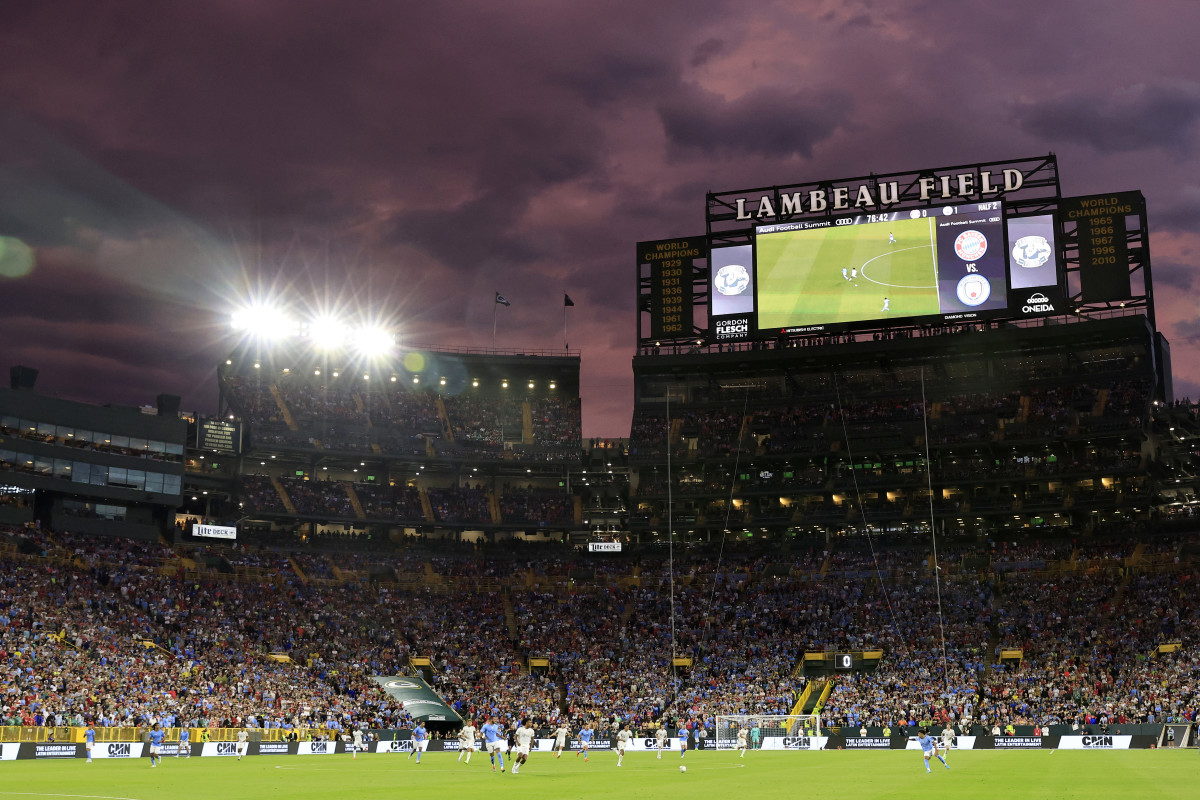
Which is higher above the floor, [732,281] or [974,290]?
[732,281]

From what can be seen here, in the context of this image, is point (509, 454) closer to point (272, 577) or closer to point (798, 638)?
point (272, 577)

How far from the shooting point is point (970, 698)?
68.6m

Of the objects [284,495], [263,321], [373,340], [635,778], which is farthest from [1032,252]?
[284,495]

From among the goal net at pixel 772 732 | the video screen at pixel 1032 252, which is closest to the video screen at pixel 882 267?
the video screen at pixel 1032 252

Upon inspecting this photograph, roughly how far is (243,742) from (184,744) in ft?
11.5

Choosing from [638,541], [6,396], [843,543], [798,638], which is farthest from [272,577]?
[843,543]

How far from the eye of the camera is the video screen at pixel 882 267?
82938mm

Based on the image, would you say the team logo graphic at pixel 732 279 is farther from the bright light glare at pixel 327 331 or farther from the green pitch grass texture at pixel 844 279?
the bright light glare at pixel 327 331

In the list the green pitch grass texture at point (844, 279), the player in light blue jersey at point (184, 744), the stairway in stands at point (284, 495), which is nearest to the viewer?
the player in light blue jersey at point (184, 744)

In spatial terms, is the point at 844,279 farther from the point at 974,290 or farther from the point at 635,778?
the point at 635,778

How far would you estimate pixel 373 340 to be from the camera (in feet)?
342

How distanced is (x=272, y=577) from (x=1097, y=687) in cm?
6304

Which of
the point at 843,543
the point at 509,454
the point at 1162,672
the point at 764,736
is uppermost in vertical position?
the point at 509,454

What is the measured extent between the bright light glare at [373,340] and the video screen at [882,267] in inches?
1496
